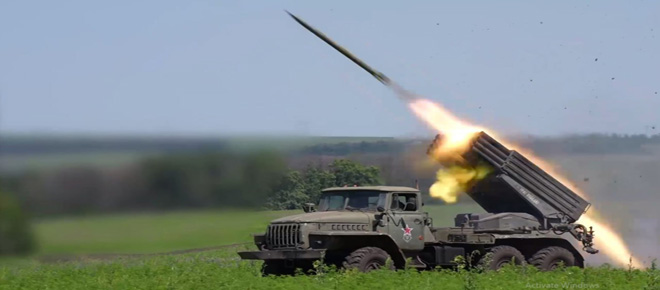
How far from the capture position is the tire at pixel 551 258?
27.7 metres

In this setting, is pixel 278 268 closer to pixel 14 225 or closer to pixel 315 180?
pixel 14 225

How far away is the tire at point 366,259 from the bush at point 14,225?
700 centimetres

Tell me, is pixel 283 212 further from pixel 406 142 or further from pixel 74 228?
pixel 74 228

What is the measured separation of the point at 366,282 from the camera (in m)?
21.8

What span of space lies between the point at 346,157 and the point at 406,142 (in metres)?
6.74

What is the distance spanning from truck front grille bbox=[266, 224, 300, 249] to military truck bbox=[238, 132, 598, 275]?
0.02 meters

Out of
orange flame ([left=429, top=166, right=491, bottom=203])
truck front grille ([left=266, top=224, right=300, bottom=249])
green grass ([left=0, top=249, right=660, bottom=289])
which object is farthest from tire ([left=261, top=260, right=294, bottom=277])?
orange flame ([left=429, top=166, right=491, bottom=203])

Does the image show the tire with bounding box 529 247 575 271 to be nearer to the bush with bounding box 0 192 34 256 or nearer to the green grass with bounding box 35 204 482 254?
the green grass with bounding box 35 204 482 254

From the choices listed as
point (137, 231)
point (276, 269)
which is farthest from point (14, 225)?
point (276, 269)

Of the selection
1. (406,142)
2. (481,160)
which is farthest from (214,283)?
(406,142)

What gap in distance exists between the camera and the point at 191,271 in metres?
28.1

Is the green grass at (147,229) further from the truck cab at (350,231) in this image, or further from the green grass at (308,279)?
the truck cab at (350,231)

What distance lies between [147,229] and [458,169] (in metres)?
7.96

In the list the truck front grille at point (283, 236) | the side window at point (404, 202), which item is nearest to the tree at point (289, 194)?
the side window at point (404, 202)
